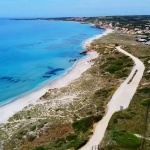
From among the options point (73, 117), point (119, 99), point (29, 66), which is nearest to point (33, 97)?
point (73, 117)

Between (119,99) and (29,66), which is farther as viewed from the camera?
(29,66)

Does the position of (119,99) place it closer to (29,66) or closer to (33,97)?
(33,97)

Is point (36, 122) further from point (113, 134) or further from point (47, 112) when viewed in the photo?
point (113, 134)

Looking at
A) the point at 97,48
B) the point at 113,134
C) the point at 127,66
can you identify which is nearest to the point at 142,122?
the point at 113,134

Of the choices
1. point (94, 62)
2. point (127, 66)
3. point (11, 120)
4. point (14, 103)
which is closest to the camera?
point (11, 120)

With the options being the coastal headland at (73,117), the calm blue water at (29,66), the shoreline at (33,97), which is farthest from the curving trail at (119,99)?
the calm blue water at (29,66)

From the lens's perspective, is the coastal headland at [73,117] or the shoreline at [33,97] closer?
the coastal headland at [73,117]

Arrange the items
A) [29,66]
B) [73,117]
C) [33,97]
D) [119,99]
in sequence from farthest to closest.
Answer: [29,66] → [33,97] → [119,99] → [73,117]

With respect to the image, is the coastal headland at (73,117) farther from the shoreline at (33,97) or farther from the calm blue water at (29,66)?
the calm blue water at (29,66)
